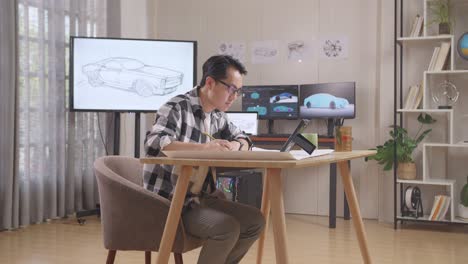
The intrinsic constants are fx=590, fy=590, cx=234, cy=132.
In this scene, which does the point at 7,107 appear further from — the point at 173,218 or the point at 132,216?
the point at 173,218

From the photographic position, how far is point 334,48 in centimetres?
556

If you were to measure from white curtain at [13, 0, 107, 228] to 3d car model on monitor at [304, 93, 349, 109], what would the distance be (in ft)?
6.57

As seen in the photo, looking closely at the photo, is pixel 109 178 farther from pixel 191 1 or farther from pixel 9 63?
pixel 191 1

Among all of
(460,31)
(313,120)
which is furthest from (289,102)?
(460,31)

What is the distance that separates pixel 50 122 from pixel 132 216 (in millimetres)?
3002

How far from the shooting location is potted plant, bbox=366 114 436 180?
491 cm

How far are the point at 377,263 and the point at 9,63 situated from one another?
3.09 m

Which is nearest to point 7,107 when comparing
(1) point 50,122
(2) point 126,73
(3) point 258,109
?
(1) point 50,122

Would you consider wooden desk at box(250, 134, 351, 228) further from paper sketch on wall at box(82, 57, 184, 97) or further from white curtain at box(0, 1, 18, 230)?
white curtain at box(0, 1, 18, 230)

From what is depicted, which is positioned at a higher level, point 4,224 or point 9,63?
point 9,63

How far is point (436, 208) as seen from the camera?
15.6 feet

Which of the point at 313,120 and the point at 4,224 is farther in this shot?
the point at 313,120

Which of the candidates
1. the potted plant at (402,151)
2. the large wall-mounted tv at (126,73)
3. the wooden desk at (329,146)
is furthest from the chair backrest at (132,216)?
the potted plant at (402,151)

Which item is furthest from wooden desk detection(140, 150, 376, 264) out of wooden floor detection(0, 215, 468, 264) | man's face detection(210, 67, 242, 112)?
wooden floor detection(0, 215, 468, 264)
